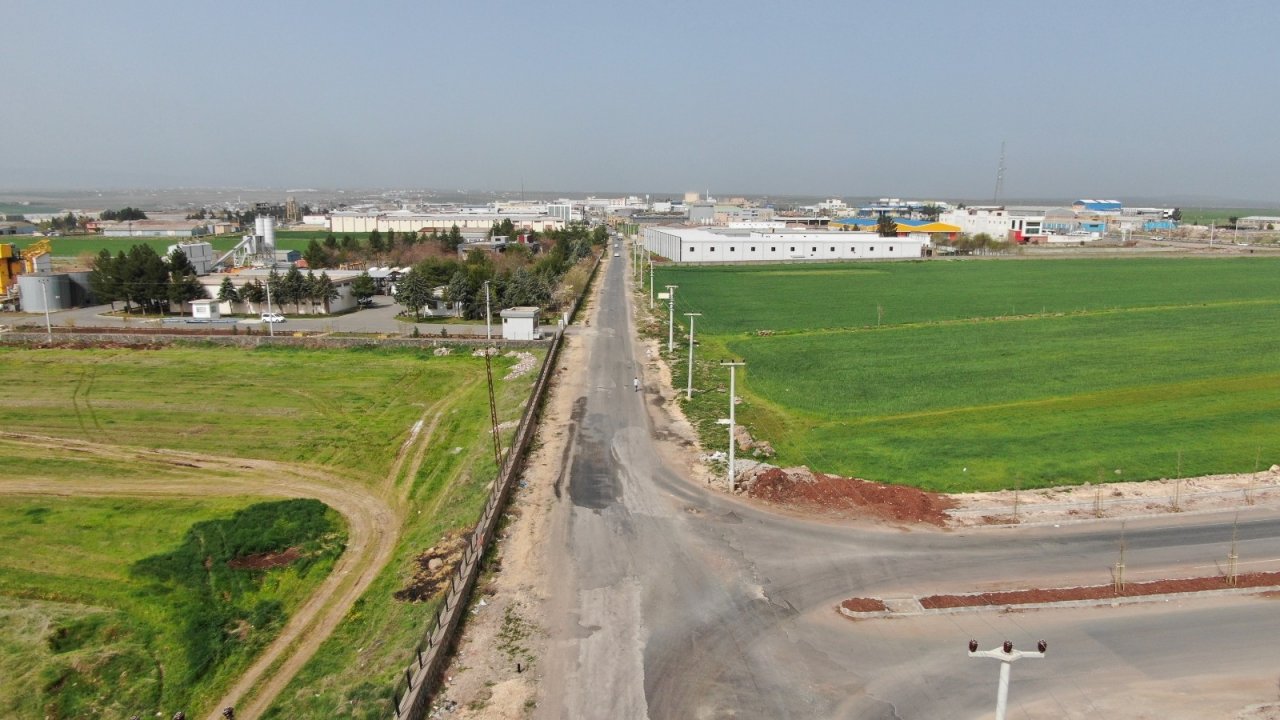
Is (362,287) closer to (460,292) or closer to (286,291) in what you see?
(286,291)

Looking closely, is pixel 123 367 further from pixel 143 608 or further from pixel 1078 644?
pixel 1078 644

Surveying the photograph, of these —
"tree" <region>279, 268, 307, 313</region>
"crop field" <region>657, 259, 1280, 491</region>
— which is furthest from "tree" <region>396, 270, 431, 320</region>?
"crop field" <region>657, 259, 1280, 491</region>

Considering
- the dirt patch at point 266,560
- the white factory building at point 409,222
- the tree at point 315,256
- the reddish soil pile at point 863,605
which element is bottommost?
the dirt patch at point 266,560

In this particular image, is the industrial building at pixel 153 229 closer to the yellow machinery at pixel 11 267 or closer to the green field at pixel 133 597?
the yellow machinery at pixel 11 267

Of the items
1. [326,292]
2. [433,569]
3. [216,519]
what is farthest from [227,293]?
[433,569]

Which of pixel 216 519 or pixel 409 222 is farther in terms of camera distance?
pixel 409 222

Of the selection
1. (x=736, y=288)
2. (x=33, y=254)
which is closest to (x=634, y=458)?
(x=736, y=288)

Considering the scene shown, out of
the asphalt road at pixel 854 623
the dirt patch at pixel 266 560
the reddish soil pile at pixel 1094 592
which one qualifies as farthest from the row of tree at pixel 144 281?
the reddish soil pile at pixel 1094 592
